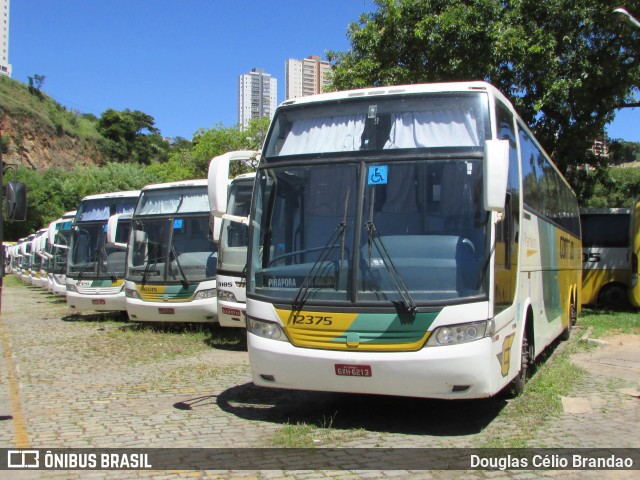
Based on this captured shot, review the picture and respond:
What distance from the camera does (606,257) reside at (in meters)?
19.9

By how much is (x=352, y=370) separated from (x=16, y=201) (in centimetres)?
436

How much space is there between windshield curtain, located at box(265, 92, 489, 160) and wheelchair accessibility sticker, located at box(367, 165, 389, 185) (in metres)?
0.24

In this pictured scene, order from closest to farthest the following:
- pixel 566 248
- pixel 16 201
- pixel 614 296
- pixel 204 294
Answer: pixel 16 201 < pixel 566 248 < pixel 204 294 < pixel 614 296

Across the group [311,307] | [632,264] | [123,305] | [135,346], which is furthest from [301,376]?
[632,264]

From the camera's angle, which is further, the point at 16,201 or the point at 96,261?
the point at 96,261

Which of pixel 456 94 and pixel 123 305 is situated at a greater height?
pixel 456 94

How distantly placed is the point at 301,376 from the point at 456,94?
3247mm

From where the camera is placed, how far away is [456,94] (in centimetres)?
682

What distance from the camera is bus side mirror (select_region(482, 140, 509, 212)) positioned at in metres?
5.85

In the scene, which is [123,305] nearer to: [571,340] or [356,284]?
[571,340]

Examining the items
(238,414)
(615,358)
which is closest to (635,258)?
(615,358)

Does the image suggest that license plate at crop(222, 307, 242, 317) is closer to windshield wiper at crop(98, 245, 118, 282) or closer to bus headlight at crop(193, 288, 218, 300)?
bus headlight at crop(193, 288, 218, 300)

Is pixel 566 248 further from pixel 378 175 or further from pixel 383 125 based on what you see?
pixel 378 175

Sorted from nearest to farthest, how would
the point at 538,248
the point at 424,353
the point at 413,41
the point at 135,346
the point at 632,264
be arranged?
the point at 424,353
the point at 538,248
the point at 135,346
the point at 632,264
the point at 413,41
